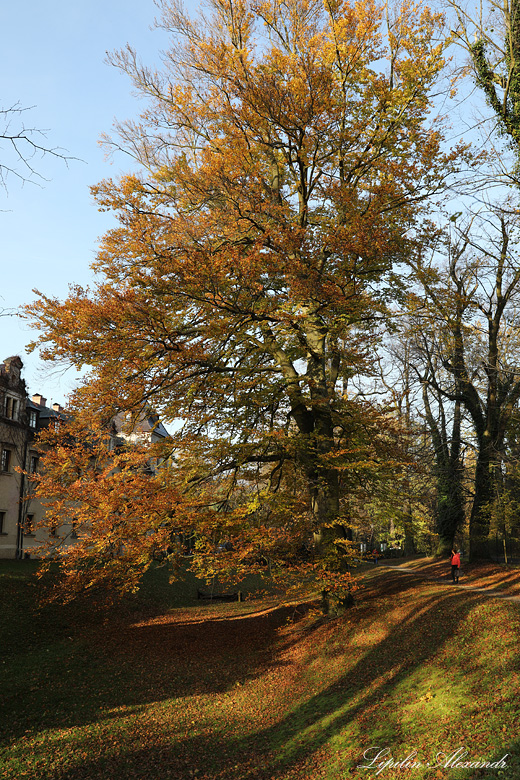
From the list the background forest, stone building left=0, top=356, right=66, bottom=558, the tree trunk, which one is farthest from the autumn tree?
stone building left=0, top=356, right=66, bottom=558

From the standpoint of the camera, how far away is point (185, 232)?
559 inches

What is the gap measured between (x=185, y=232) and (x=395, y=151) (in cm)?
652

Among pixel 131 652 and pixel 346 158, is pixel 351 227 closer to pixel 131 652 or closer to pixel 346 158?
pixel 346 158

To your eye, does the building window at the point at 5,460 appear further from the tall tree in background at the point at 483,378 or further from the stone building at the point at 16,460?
the tall tree in background at the point at 483,378

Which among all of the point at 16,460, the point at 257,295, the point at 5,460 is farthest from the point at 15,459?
the point at 257,295

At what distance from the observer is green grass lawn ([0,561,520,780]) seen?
8.84m

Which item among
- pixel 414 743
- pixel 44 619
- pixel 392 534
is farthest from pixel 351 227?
pixel 392 534

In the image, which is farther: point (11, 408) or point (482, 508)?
point (11, 408)

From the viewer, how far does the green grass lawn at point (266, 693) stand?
8836 millimetres

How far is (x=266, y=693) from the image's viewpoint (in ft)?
42.8

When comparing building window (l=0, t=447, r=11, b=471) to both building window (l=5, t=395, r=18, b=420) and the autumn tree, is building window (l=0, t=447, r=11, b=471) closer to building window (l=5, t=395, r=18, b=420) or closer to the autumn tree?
building window (l=5, t=395, r=18, b=420)

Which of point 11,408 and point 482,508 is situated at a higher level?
point 11,408

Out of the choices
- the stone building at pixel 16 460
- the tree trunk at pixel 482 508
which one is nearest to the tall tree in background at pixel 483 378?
the tree trunk at pixel 482 508

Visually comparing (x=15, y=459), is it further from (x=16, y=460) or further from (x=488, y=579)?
(x=488, y=579)
